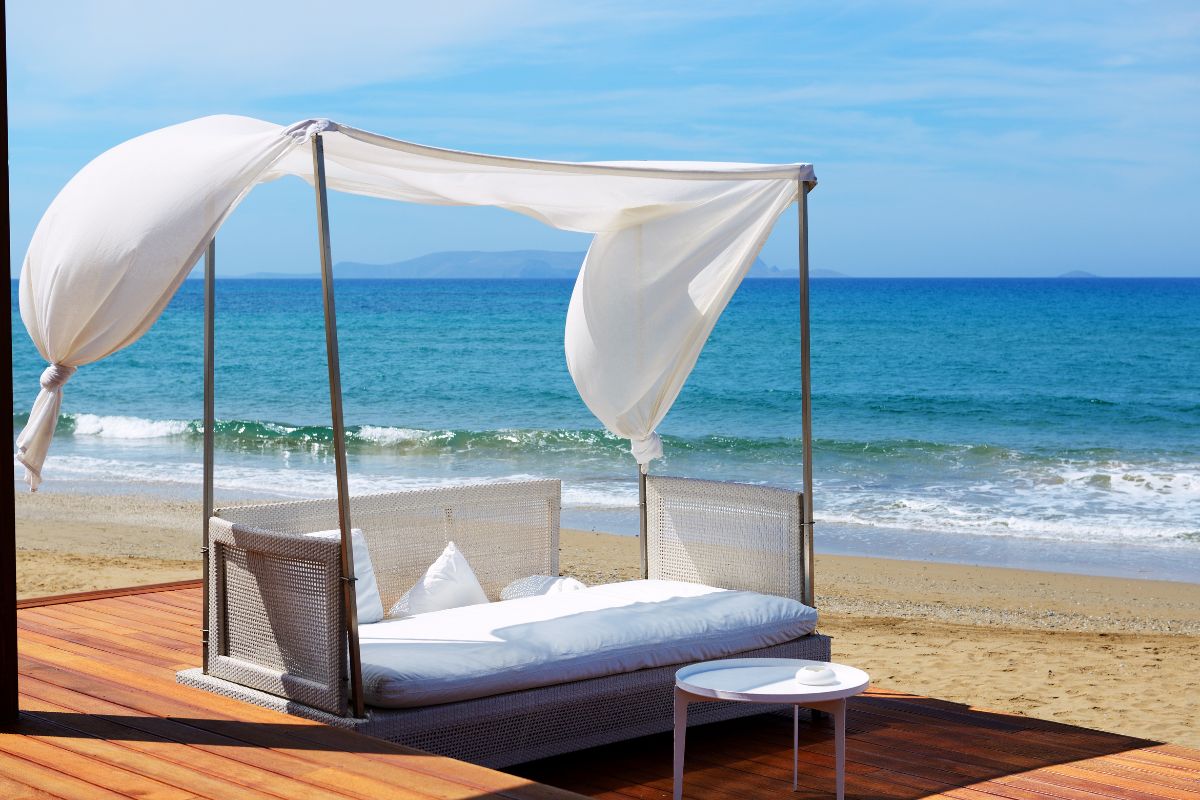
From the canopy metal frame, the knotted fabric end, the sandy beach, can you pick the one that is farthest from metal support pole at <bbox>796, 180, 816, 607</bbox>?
the sandy beach

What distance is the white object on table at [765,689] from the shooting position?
11.1 feet

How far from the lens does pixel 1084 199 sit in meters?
32.7

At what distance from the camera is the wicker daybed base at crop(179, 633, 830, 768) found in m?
3.57

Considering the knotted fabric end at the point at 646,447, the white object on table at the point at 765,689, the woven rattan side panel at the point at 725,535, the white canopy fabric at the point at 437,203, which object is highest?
the white canopy fabric at the point at 437,203

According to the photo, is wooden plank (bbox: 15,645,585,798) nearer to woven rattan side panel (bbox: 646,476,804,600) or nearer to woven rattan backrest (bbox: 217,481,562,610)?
woven rattan backrest (bbox: 217,481,562,610)

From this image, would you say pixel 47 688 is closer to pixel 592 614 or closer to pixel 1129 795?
pixel 592 614

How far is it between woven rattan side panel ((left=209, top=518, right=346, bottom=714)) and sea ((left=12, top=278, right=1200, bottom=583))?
6.19m

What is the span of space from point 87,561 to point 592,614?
19.6 ft

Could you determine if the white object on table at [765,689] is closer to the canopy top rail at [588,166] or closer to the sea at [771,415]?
the canopy top rail at [588,166]

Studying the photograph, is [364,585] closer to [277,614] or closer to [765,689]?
[277,614]

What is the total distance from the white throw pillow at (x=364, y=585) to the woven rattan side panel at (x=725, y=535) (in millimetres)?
1107

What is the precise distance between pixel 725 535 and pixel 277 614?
168 centimetres

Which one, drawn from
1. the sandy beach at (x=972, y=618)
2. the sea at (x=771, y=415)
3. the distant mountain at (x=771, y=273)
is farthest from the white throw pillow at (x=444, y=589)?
the distant mountain at (x=771, y=273)

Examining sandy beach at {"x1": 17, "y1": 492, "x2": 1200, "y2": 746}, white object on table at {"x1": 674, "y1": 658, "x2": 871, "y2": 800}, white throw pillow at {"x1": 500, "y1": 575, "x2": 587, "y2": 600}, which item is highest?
white throw pillow at {"x1": 500, "y1": 575, "x2": 587, "y2": 600}
